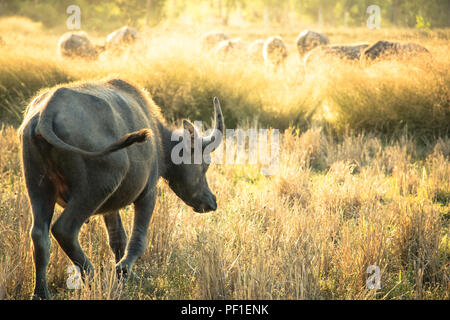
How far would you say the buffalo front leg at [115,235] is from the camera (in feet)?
12.5

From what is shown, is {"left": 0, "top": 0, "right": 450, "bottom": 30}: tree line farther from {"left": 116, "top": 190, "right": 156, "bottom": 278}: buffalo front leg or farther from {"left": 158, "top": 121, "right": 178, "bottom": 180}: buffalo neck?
{"left": 116, "top": 190, "right": 156, "bottom": 278}: buffalo front leg

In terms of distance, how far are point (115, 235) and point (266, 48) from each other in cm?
1463

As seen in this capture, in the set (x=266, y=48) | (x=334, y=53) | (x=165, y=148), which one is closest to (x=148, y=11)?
(x=266, y=48)

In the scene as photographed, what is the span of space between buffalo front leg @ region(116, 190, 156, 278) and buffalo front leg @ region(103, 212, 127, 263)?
1.40 feet

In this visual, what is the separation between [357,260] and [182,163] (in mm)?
1536

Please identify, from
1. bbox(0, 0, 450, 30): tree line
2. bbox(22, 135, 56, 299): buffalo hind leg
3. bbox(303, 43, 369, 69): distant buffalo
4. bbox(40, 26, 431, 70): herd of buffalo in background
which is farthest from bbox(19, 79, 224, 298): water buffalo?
bbox(0, 0, 450, 30): tree line

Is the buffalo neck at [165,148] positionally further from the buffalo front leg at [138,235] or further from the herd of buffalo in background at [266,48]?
the herd of buffalo in background at [266,48]

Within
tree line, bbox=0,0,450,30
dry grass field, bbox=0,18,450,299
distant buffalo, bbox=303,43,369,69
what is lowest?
dry grass field, bbox=0,18,450,299

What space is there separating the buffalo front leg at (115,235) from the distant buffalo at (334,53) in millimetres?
9137

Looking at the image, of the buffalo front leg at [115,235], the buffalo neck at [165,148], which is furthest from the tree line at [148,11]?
the buffalo front leg at [115,235]

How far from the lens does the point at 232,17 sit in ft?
261

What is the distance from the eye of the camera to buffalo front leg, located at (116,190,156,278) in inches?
128

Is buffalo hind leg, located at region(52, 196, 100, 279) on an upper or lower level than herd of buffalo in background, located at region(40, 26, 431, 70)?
lower

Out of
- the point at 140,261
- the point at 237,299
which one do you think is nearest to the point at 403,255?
the point at 237,299
